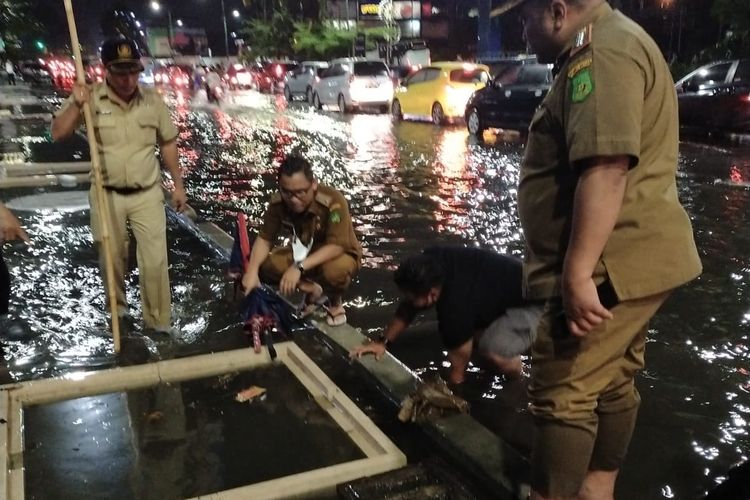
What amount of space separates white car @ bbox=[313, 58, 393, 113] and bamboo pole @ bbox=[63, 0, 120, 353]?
56.3 ft

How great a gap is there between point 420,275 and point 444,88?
1433cm

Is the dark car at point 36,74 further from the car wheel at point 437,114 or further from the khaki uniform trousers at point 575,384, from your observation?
the khaki uniform trousers at point 575,384

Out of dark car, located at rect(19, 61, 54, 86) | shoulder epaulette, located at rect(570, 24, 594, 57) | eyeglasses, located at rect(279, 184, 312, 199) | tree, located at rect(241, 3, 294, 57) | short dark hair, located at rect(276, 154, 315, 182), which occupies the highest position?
tree, located at rect(241, 3, 294, 57)

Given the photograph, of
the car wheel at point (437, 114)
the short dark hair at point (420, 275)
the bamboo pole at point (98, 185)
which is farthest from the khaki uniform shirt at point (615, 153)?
the car wheel at point (437, 114)

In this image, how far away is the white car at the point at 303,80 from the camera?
2524 centimetres

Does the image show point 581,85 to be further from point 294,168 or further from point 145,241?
point 145,241

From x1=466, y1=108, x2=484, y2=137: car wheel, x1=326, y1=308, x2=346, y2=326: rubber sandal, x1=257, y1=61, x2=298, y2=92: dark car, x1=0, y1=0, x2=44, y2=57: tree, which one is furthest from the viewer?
x1=257, y1=61, x2=298, y2=92: dark car

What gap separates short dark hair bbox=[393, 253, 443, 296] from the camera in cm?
347

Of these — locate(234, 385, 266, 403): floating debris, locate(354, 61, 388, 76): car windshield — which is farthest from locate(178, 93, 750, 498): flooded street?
locate(354, 61, 388, 76): car windshield

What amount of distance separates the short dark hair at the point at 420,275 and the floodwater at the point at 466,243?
2.35ft

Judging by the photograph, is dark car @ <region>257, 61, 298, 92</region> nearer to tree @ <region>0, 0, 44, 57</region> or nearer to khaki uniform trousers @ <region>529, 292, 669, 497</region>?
tree @ <region>0, 0, 44, 57</region>

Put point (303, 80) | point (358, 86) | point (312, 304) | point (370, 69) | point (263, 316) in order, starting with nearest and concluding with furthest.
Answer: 1. point (263, 316)
2. point (312, 304)
3. point (358, 86)
4. point (370, 69)
5. point (303, 80)

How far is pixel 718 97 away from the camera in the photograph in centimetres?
1375

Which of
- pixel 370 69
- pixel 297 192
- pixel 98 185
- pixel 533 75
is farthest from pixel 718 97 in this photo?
pixel 98 185
